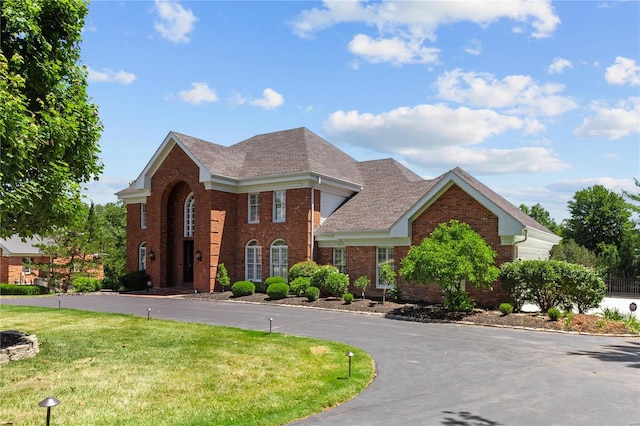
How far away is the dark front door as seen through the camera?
31219 mm

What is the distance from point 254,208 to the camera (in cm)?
2962

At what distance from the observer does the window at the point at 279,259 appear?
2811 cm

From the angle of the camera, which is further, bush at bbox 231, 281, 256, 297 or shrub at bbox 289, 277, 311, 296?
bush at bbox 231, 281, 256, 297

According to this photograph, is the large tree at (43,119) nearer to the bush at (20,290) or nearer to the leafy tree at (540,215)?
the bush at (20,290)

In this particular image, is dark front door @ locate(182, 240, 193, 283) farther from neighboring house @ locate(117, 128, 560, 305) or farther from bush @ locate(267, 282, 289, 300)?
bush @ locate(267, 282, 289, 300)

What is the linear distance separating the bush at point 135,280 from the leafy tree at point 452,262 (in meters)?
20.1

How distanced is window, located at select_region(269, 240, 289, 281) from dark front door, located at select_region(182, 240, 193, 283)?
6063 millimetres

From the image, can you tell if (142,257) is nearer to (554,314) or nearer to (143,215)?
(143,215)

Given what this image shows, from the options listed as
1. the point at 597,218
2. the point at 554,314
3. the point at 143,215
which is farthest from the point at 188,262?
the point at 597,218

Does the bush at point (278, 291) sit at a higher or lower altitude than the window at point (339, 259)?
lower

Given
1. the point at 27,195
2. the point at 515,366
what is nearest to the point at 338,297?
the point at 515,366

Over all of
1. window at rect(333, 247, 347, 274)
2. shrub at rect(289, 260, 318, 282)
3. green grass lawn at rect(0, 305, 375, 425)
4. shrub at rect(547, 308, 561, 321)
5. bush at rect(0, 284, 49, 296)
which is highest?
window at rect(333, 247, 347, 274)

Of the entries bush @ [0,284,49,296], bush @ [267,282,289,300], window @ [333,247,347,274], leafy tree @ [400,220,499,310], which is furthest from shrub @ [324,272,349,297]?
bush @ [0,284,49,296]

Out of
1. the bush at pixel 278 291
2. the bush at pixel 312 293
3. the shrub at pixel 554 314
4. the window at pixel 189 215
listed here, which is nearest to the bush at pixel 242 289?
the bush at pixel 278 291
